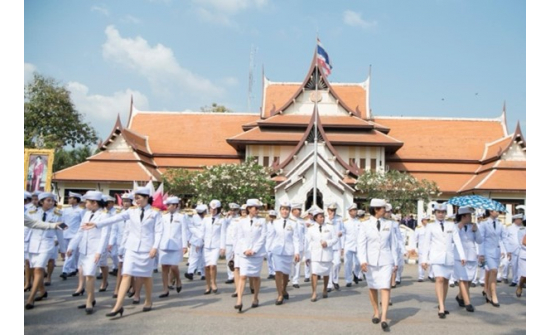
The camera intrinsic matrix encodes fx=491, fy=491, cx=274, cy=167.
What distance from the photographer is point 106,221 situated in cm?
739

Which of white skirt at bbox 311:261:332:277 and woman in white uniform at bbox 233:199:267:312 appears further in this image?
white skirt at bbox 311:261:332:277

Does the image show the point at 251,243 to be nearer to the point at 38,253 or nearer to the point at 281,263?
the point at 281,263

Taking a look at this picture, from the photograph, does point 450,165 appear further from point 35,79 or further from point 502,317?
point 35,79

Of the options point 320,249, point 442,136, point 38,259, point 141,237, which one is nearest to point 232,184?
point 320,249

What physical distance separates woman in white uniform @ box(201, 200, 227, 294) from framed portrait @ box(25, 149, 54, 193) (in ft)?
27.9

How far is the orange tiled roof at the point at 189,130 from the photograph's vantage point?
1329 inches

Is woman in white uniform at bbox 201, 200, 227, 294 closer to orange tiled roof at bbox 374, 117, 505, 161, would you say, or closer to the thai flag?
the thai flag

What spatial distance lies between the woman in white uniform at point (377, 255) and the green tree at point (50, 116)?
33.7 m

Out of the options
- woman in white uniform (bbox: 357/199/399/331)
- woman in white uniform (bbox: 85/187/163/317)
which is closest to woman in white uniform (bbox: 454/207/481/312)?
woman in white uniform (bbox: 357/199/399/331)

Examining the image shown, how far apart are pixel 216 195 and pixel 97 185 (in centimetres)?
943

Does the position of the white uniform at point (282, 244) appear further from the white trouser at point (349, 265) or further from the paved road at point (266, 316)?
the white trouser at point (349, 265)

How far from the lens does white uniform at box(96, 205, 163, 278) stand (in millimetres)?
7242

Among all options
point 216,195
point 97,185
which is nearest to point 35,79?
point 97,185

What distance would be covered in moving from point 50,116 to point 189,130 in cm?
1194
